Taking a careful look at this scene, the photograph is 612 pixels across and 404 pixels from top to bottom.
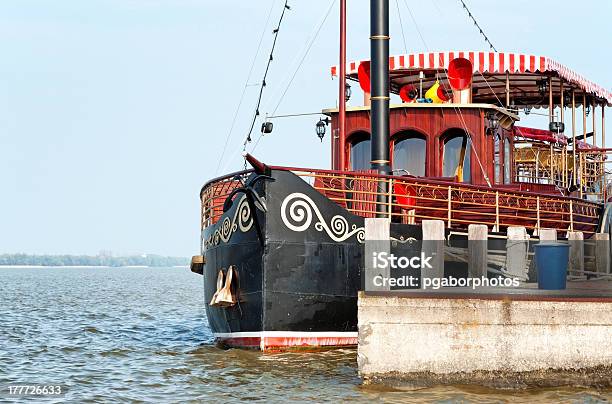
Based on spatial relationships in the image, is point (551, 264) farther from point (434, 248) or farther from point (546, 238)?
point (434, 248)

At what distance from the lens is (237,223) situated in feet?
54.0

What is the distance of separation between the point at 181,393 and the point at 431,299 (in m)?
3.88

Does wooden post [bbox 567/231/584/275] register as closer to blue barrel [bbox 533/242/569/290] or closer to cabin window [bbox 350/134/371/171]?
blue barrel [bbox 533/242/569/290]

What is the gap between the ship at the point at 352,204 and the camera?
1556cm

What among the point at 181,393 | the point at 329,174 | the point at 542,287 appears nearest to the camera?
the point at 542,287

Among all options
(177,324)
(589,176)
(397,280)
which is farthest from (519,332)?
(177,324)

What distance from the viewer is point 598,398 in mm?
11852

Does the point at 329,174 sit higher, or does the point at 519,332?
the point at 329,174

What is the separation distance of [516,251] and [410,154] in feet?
22.2

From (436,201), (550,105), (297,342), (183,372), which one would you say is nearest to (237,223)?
(297,342)

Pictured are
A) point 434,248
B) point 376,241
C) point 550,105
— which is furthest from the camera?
point 550,105

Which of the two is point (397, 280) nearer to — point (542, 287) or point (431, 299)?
point (431, 299)

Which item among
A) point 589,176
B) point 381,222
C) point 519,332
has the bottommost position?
point 519,332

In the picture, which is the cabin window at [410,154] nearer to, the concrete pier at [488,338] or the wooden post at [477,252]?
the wooden post at [477,252]
